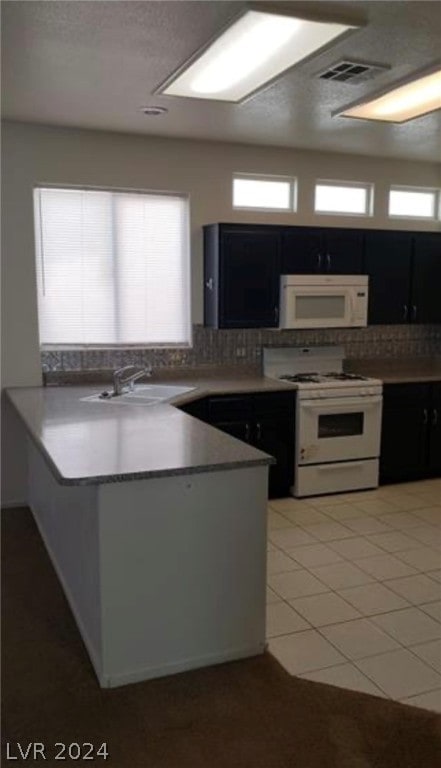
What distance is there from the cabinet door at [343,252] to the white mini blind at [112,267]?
1107 mm

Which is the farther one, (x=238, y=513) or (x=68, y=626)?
(x=68, y=626)

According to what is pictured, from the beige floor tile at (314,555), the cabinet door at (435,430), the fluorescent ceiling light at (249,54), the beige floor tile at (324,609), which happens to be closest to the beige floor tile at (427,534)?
the beige floor tile at (314,555)

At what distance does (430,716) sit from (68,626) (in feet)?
5.31

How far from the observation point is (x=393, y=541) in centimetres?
405

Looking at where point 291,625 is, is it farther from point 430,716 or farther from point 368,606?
point 430,716

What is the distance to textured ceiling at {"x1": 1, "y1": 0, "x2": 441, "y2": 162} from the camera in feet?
8.06

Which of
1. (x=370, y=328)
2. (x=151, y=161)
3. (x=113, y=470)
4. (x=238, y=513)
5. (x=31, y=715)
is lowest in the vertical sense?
(x=31, y=715)

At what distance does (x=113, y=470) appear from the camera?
244cm

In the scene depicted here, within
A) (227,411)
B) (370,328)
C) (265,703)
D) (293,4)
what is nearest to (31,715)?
(265,703)

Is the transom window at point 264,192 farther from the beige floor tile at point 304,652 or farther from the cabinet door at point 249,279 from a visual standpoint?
the beige floor tile at point 304,652

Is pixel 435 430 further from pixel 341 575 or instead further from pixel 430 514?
pixel 341 575

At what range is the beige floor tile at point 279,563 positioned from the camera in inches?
143

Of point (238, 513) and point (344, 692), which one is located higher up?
point (238, 513)

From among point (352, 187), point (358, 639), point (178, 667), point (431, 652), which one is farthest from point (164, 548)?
point (352, 187)
